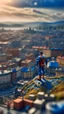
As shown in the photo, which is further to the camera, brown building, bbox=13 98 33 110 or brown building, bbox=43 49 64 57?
brown building, bbox=43 49 64 57

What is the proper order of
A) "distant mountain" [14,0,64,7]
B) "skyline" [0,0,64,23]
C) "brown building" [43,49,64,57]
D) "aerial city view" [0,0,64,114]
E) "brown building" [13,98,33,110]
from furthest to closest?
"distant mountain" [14,0,64,7]
"skyline" [0,0,64,23]
"brown building" [43,49,64,57]
"brown building" [13,98,33,110]
"aerial city view" [0,0,64,114]

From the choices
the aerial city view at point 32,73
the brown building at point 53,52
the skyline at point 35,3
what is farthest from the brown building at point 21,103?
the skyline at point 35,3

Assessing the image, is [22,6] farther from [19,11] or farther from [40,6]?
[19,11]

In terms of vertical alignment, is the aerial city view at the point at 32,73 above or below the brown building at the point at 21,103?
below

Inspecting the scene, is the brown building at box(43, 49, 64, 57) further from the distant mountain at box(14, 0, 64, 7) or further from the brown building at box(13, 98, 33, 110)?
the distant mountain at box(14, 0, 64, 7)

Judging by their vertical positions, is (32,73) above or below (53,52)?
above

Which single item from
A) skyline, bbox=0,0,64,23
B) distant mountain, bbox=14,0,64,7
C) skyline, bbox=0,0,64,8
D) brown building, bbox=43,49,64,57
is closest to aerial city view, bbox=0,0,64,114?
brown building, bbox=43,49,64,57

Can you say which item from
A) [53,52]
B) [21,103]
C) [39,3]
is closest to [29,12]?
[39,3]

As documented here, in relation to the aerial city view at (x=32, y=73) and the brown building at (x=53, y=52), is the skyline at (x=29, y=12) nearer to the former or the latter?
the aerial city view at (x=32, y=73)

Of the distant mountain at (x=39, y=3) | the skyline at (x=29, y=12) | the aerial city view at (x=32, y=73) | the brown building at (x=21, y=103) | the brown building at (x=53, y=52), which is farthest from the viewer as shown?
the distant mountain at (x=39, y=3)

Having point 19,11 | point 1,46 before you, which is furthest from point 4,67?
point 19,11

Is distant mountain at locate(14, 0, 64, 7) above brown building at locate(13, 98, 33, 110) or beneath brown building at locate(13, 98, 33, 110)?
beneath

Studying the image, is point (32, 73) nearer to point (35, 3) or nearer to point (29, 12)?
point (29, 12)

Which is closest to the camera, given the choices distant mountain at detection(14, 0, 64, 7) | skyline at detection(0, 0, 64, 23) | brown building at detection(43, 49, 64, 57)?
brown building at detection(43, 49, 64, 57)
